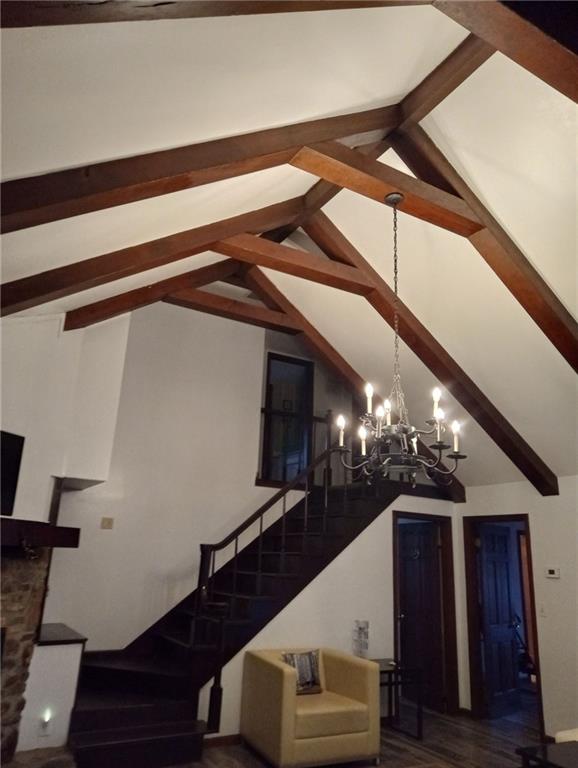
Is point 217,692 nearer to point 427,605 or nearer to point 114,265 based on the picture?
point 427,605

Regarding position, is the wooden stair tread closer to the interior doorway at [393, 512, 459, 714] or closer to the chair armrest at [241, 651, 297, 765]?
the chair armrest at [241, 651, 297, 765]

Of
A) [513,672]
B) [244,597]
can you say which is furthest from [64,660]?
[513,672]

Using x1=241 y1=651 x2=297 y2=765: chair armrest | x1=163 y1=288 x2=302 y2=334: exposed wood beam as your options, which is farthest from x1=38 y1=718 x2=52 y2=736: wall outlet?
x1=163 y1=288 x2=302 y2=334: exposed wood beam

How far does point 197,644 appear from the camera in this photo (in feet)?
14.4

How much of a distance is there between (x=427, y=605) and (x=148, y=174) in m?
5.80

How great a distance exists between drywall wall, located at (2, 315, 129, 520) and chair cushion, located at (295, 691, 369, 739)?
2458 millimetres

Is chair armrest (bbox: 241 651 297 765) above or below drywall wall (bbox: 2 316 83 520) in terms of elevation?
below

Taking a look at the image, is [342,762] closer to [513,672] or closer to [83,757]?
[83,757]

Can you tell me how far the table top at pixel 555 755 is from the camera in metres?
2.71

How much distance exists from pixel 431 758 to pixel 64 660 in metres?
3.10

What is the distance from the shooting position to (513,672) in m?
6.06

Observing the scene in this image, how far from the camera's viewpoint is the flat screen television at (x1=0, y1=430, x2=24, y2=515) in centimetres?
318

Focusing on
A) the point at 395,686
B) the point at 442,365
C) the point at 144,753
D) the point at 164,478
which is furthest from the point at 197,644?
→ the point at 442,365

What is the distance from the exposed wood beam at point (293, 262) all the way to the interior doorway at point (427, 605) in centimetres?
279
